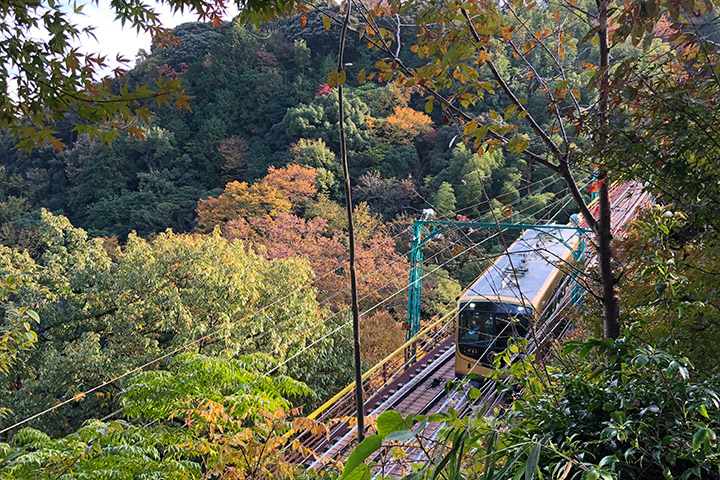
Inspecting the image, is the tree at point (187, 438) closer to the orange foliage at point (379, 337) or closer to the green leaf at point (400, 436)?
the green leaf at point (400, 436)

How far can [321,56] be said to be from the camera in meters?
32.3

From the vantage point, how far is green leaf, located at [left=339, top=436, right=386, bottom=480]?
0.90 meters

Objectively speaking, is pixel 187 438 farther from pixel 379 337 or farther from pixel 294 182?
pixel 294 182

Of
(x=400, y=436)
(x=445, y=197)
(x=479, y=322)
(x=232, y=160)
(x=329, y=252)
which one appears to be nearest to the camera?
(x=400, y=436)

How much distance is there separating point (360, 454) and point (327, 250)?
18723 mm

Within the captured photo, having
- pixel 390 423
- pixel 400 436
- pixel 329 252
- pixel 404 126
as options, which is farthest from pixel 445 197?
pixel 400 436

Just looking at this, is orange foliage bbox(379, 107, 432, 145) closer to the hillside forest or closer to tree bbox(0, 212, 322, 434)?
the hillside forest

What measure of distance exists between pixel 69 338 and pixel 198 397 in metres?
8.43

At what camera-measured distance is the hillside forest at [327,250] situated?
129 centimetres

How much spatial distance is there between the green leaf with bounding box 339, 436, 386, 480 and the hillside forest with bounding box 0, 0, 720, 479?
2cm

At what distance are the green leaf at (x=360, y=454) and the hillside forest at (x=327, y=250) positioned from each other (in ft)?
0.07

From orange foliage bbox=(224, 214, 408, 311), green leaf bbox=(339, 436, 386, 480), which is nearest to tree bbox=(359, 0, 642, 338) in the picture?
green leaf bbox=(339, 436, 386, 480)

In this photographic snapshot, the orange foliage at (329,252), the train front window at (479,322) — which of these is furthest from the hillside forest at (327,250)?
the train front window at (479,322)

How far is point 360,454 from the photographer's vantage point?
91 centimetres
